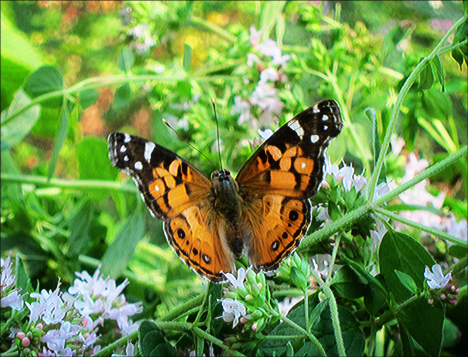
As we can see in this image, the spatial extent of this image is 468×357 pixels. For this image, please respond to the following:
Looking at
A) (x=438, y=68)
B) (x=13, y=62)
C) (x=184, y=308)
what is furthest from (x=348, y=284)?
(x=13, y=62)

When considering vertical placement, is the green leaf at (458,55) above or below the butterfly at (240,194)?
above

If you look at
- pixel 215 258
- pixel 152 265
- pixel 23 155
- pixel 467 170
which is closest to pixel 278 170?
pixel 215 258

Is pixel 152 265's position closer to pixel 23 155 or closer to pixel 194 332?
pixel 194 332

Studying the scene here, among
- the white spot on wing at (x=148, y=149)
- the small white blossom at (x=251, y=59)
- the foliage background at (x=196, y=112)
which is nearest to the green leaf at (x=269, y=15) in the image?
the foliage background at (x=196, y=112)

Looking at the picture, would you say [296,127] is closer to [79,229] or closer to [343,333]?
[343,333]

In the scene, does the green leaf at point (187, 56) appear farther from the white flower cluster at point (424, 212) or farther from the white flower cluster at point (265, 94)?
the white flower cluster at point (424, 212)

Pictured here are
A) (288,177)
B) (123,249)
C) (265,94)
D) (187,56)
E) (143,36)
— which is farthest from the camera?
(143,36)
